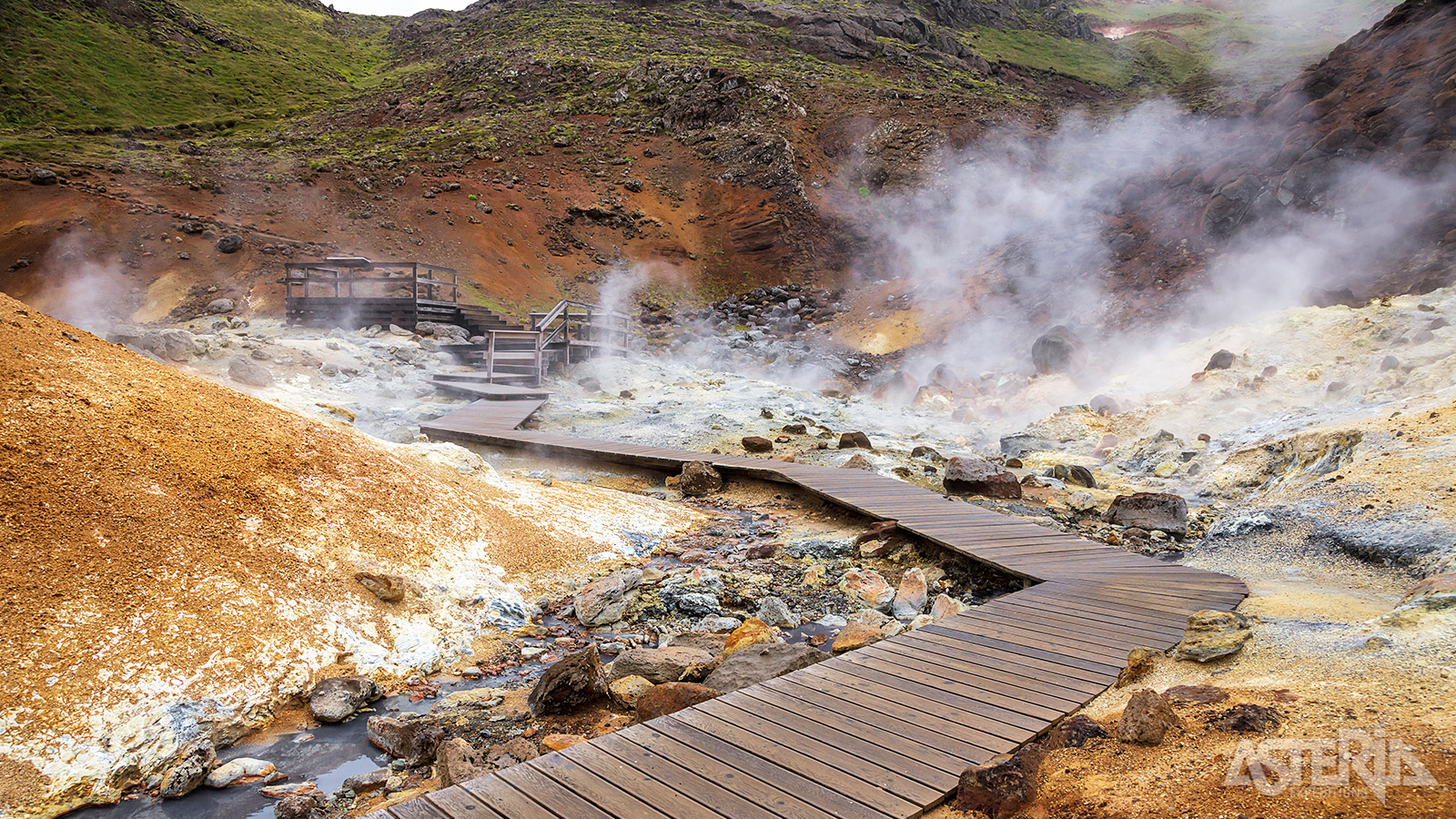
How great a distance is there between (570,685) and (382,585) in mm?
1488

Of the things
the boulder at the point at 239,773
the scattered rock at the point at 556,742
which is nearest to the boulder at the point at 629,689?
the scattered rock at the point at 556,742

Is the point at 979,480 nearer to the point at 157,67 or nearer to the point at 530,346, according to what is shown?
the point at 530,346

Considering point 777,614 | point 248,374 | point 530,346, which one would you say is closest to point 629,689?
point 777,614

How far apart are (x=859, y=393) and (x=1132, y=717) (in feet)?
46.4

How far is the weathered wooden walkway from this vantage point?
→ 7.43ft

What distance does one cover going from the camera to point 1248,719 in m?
2.37

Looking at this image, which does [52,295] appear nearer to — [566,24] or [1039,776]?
[1039,776]

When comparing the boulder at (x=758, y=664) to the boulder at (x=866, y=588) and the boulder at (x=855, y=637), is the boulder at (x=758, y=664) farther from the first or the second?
the boulder at (x=866, y=588)

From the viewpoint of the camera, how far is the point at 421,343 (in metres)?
16.0

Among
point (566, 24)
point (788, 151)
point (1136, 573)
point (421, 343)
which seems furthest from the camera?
point (566, 24)

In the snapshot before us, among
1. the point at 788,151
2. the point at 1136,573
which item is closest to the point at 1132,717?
the point at 1136,573

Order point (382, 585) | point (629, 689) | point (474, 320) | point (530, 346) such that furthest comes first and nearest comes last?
point (474, 320) < point (530, 346) < point (382, 585) < point (629, 689)

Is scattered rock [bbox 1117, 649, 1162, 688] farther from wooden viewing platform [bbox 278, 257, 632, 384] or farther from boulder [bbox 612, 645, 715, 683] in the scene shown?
wooden viewing platform [bbox 278, 257, 632, 384]

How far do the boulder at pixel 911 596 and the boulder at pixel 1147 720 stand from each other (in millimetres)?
2525
